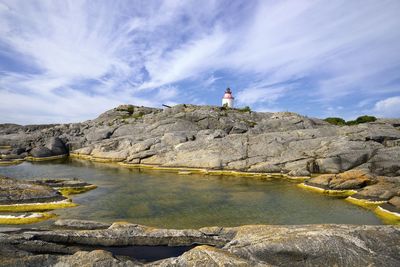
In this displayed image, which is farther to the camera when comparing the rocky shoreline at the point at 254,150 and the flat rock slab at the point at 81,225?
the rocky shoreline at the point at 254,150

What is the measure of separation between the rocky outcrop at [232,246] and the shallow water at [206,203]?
8.83 meters

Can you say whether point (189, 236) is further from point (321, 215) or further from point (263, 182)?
point (263, 182)

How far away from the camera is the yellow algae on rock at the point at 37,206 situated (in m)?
31.0

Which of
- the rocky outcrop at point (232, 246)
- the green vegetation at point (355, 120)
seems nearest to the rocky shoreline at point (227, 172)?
the rocky outcrop at point (232, 246)

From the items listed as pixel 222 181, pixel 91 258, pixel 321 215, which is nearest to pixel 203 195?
pixel 222 181

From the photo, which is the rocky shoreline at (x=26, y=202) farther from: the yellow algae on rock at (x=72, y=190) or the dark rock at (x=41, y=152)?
the dark rock at (x=41, y=152)

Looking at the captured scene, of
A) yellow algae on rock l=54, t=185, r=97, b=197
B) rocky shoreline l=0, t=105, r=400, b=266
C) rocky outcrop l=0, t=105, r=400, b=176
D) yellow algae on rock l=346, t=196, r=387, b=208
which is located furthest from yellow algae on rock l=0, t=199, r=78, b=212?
rocky outcrop l=0, t=105, r=400, b=176

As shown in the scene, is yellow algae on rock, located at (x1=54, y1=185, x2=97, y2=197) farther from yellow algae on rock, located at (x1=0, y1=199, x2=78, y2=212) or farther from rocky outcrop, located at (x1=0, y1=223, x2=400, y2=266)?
rocky outcrop, located at (x1=0, y1=223, x2=400, y2=266)

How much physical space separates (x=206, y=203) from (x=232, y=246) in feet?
65.6

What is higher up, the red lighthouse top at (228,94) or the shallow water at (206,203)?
the red lighthouse top at (228,94)

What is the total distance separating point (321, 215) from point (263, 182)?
20.5 m

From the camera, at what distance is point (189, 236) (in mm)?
19891

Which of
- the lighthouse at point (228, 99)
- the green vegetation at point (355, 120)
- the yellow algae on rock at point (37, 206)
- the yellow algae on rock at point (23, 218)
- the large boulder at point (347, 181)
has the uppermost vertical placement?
the lighthouse at point (228, 99)

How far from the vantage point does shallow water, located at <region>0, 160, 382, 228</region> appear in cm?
3008
